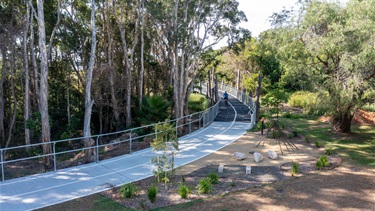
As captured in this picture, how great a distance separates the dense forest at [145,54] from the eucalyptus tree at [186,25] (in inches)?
2.4

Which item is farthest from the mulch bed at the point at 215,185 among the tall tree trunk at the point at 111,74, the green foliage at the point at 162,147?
the tall tree trunk at the point at 111,74

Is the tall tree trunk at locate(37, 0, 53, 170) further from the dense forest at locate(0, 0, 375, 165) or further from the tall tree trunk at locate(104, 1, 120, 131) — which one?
the tall tree trunk at locate(104, 1, 120, 131)

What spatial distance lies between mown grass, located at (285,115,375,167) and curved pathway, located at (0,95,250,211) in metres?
4.82

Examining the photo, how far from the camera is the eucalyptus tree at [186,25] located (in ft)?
51.4

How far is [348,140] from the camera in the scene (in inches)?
574

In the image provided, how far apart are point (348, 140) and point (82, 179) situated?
12.2 metres

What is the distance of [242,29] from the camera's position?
19812 millimetres

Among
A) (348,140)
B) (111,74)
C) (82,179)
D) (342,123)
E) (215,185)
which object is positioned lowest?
(215,185)

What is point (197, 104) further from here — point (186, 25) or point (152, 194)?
point (152, 194)

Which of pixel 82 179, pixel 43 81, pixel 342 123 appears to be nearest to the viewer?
pixel 82 179

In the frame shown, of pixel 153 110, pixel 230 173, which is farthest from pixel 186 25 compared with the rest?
pixel 230 173

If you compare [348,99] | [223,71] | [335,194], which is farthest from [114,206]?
[223,71]

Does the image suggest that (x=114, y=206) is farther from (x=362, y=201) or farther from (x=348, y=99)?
(x=348, y=99)

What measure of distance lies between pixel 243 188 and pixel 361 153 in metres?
6.83
